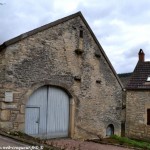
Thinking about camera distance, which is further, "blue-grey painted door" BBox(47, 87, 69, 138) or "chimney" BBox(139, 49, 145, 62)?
"chimney" BBox(139, 49, 145, 62)

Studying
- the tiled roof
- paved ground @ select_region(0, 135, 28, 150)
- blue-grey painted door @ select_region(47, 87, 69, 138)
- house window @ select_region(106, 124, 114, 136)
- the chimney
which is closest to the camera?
paved ground @ select_region(0, 135, 28, 150)

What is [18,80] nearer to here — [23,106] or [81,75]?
[23,106]

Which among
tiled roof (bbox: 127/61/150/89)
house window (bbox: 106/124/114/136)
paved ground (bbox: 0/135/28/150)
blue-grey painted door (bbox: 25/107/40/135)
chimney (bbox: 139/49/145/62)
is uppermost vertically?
chimney (bbox: 139/49/145/62)

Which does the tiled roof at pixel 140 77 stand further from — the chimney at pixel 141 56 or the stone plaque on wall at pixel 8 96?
the stone plaque on wall at pixel 8 96

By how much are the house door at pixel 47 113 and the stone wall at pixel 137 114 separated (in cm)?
694

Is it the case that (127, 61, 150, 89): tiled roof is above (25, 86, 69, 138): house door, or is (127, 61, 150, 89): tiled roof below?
above

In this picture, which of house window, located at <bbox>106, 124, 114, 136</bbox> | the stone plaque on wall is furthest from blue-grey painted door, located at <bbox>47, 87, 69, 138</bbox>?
house window, located at <bbox>106, 124, 114, 136</bbox>

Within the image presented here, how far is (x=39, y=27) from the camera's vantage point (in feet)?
47.1

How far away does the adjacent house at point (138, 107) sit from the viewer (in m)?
20.6

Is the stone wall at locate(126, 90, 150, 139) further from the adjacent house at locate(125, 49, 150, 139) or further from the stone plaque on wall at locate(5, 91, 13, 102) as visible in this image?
the stone plaque on wall at locate(5, 91, 13, 102)

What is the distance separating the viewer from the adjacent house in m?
20.6

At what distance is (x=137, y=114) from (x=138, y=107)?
0.50 m

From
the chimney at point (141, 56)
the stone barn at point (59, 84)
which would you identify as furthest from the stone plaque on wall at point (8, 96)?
the chimney at point (141, 56)

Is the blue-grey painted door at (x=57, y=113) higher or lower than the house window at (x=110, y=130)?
higher
